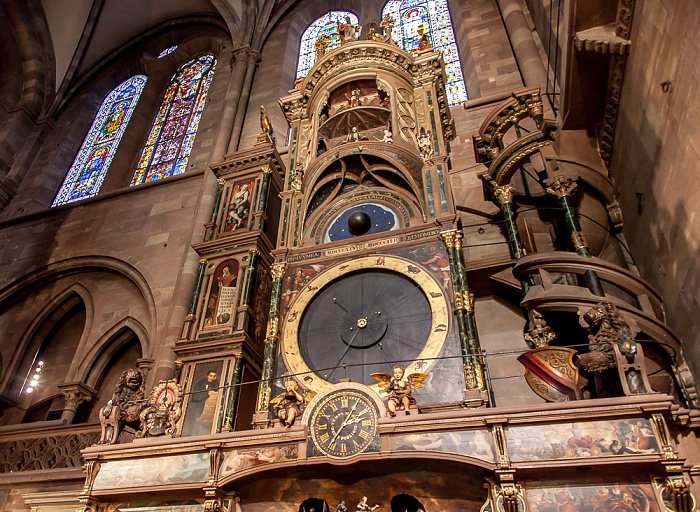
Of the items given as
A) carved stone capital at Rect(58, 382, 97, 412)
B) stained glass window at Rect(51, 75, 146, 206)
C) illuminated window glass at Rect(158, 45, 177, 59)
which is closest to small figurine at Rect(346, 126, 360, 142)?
carved stone capital at Rect(58, 382, 97, 412)

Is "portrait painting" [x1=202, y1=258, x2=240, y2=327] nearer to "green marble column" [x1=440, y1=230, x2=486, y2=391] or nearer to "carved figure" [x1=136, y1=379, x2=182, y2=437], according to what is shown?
"carved figure" [x1=136, y1=379, x2=182, y2=437]

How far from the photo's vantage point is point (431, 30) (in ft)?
44.6

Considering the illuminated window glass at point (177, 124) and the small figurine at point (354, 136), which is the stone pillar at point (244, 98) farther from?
the small figurine at point (354, 136)

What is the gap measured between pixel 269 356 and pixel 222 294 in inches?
86.6

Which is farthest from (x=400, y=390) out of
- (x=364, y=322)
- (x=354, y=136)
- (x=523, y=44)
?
(x=523, y=44)

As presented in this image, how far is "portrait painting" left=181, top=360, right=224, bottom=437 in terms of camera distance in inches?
255

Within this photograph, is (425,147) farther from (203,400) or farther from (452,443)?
(203,400)

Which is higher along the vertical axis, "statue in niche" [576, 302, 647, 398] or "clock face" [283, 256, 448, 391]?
"clock face" [283, 256, 448, 391]

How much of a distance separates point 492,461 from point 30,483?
277 inches

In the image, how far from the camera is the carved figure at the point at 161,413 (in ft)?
18.0

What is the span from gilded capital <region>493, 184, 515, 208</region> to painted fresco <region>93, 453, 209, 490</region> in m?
4.96

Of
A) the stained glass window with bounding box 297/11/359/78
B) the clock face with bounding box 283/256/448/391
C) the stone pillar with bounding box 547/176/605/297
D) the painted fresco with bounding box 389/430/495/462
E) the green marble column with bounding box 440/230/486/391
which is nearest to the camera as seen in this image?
the painted fresco with bounding box 389/430/495/462

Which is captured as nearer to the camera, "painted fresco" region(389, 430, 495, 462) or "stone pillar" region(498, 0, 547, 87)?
"painted fresco" region(389, 430, 495, 462)

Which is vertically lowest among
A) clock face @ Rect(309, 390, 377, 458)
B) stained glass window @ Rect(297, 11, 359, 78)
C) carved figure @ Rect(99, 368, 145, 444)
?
clock face @ Rect(309, 390, 377, 458)
